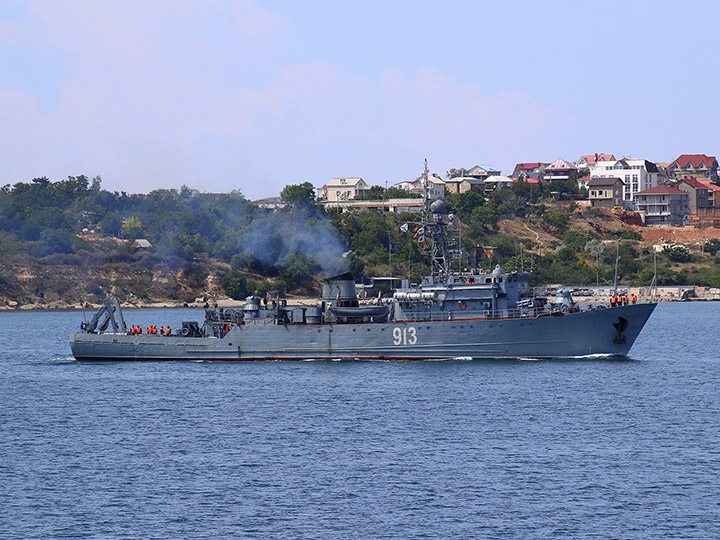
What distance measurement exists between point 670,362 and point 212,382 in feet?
97.9

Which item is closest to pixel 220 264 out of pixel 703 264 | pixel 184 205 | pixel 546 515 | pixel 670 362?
pixel 184 205

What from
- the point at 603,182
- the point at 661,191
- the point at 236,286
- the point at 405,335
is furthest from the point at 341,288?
the point at 661,191

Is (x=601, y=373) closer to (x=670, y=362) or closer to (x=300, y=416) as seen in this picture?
(x=670, y=362)

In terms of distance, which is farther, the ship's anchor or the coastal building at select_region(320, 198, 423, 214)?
the coastal building at select_region(320, 198, 423, 214)

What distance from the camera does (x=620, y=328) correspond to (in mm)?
55562

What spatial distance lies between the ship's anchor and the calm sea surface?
A: 1.61 m

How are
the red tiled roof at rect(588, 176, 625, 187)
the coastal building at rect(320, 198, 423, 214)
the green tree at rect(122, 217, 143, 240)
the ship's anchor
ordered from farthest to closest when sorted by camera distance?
the red tiled roof at rect(588, 176, 625, 187) → the coastal building at rect(320, 198, 423, 214) → the green tree at rect(122, 217, 143, 240) → the ship's anchor

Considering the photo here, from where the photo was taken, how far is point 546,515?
2750 centimetres

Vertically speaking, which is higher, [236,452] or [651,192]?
[651,192]

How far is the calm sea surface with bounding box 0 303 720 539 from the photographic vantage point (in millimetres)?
27359

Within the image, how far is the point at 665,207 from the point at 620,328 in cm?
14164

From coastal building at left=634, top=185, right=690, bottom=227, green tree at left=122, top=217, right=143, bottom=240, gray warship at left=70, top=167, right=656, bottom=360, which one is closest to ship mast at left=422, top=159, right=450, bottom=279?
gray warship at left=70, top=167, right=656, bottom=360

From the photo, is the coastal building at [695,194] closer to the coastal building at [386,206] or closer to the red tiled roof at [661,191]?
the red tiled roof at [661,191]

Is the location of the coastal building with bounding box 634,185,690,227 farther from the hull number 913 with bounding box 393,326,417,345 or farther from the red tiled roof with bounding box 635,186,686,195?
the hull number 913 with bounding box 393,326,417,345
